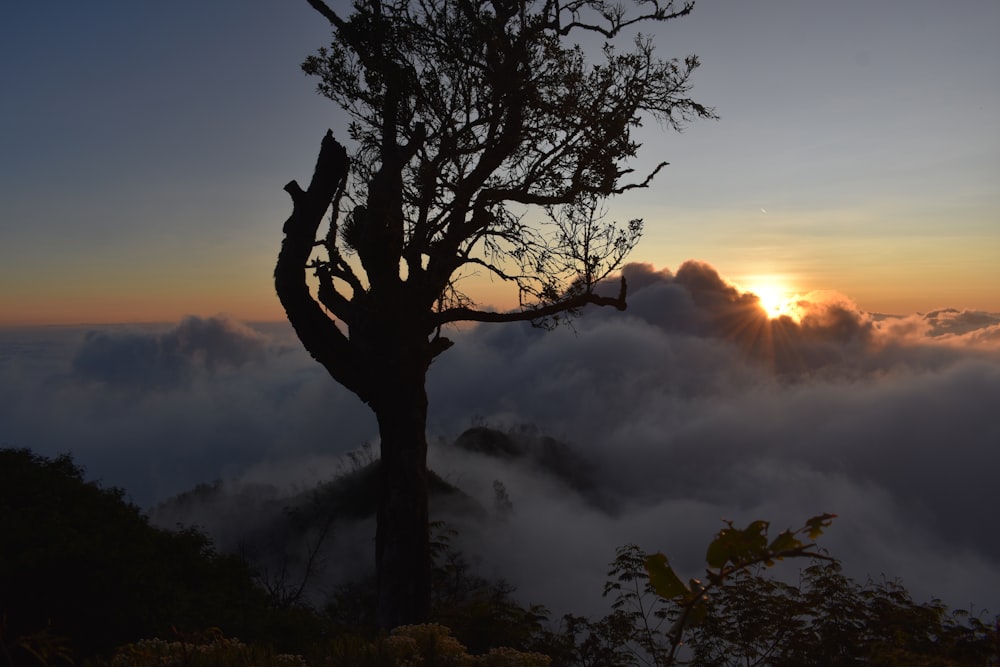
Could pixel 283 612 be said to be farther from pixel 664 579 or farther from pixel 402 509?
pixel 664 579

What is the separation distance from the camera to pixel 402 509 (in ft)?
32.8

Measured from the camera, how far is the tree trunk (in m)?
9.80

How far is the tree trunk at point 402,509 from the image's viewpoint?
9805 millimetres

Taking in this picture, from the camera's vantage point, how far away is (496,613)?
39.6 feet

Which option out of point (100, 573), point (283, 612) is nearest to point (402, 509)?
point (283, 612)

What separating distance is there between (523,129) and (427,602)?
26.2 feet

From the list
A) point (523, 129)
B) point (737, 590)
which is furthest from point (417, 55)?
point (737, 590)

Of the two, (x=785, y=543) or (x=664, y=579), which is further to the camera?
(x=664, y=579)

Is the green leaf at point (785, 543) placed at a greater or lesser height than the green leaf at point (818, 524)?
lesser

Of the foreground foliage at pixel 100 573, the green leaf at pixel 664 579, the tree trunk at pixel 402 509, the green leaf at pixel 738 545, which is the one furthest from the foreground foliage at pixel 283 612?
the green leaf at pixel 738 545

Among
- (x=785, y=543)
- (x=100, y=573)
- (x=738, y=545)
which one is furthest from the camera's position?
(x=100, y=573)

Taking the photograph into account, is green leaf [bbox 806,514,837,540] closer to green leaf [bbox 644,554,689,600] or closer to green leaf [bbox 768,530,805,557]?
green leaf [bbox 768,530,805,557]

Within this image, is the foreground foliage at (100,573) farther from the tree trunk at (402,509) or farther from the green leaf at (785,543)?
the green leaf at (785,543)

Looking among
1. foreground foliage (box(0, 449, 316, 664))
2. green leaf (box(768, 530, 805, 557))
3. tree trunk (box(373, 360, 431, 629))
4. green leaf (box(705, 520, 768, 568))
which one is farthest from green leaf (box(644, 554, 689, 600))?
tree trunk (box(373, 360, 431, 629))
